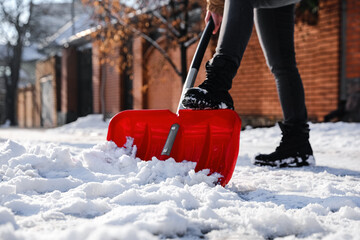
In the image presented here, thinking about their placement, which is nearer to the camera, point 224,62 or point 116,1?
point 224,62

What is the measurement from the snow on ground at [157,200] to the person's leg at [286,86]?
6.4 inches

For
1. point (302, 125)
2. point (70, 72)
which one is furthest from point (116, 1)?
point (70, 72)

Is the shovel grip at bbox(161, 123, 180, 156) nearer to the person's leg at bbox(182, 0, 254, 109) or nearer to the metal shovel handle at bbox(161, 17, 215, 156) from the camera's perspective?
the metal shovel handle at bbox(161, 17, 215, 156)

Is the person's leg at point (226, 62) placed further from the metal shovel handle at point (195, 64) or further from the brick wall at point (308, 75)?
the brick wall at point (308, 75)

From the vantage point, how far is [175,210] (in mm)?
1060

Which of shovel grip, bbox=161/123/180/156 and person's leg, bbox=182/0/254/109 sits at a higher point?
person's leg, bbox=182/0/254/109

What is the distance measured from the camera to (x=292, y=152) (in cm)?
234

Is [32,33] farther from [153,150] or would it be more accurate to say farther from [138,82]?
[153,150]

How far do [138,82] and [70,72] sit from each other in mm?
6131

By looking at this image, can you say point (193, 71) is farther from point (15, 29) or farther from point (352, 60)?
point (15, 29)

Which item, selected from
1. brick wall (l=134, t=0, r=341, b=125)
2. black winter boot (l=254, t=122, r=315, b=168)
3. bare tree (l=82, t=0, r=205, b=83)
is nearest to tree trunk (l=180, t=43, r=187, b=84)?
bare tree (l=82, t=0, r=205, b=83)

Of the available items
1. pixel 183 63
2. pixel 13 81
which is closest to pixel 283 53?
pixel 183 63

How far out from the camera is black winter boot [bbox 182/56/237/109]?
1.67m

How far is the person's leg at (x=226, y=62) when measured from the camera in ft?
5.51
